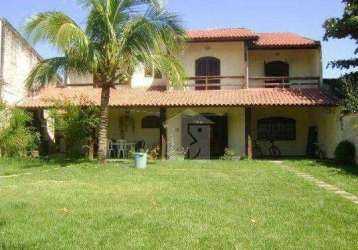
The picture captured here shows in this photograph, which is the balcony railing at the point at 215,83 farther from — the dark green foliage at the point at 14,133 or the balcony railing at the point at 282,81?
the dark green foliage at the point at 14,133

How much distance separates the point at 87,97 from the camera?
70.6 feet

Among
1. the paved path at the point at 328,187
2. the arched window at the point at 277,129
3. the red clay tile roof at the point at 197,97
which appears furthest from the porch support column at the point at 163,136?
the paved path at the point at 328,187

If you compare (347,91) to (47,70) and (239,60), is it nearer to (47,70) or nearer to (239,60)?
(239,60)

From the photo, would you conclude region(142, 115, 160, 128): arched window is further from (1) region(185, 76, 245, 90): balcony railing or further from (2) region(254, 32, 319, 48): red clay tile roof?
(2) region(254, 32, 319, 48): red clay tile roof

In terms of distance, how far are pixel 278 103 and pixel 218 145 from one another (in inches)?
179

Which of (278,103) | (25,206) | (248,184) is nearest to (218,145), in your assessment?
(278,103)

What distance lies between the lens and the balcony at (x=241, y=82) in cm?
2206

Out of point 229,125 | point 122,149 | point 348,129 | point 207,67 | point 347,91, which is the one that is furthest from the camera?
point 207,67

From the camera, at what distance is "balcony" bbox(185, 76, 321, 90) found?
72.4ft

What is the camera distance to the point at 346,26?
59.4 feet

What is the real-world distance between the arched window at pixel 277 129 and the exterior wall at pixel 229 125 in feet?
7.33

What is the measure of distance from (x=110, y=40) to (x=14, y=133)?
7370 mm

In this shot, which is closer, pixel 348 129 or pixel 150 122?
pixel 348 129

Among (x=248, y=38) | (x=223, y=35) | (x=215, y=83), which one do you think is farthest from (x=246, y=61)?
(x=215, y=83)
